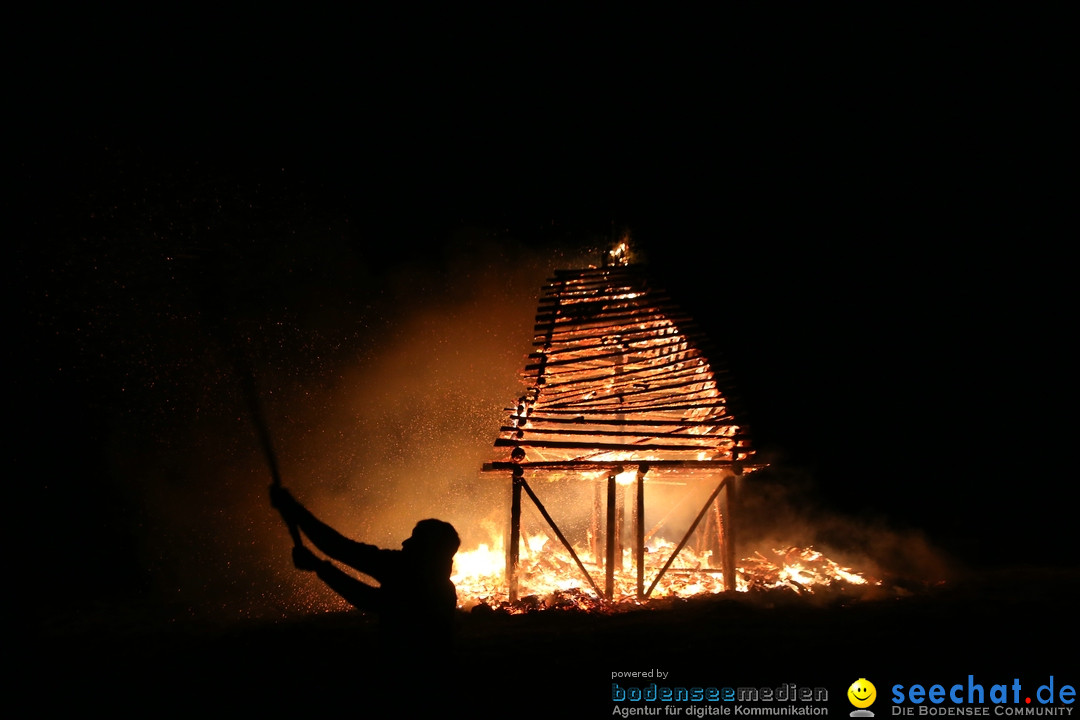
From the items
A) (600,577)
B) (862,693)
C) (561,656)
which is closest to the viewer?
(862,693)

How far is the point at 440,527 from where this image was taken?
383 centimetres

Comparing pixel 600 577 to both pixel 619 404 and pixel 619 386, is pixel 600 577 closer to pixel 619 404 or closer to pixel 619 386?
pixel 619 404

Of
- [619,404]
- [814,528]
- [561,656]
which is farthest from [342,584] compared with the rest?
[814,528]

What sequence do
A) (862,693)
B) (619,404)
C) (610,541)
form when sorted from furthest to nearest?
1. (619,404)
2. (610,541)
3. (862,693)

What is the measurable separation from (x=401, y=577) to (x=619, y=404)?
5.41 metres

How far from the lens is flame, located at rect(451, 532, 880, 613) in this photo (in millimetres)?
8117

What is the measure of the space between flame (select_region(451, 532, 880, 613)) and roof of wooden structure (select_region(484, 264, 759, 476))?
5.96ft

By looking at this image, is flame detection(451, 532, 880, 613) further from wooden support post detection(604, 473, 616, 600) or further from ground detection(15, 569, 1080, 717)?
ground detection(15, 569, 1080, 717)

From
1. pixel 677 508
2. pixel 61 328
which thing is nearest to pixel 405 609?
pixel 61 328

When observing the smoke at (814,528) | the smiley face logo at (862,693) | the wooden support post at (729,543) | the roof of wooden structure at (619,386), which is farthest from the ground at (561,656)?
the smoke at (814,528)

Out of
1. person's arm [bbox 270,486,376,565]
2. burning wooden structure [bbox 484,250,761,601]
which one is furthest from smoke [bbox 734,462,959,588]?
person's arm [bbox 270,486,376,565]

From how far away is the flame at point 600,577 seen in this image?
8117mm

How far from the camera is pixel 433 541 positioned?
148 inches

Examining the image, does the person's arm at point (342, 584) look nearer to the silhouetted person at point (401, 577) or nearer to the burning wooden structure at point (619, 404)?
the silhouetted person at point (401, 577)
